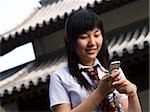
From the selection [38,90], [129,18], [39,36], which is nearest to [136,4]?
[129,18]

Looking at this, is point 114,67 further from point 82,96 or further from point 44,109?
point 44,109

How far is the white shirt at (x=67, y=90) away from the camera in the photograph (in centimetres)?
162

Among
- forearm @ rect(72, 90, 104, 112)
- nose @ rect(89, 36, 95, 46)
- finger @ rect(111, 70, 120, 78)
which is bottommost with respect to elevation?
forearm @ rect(72, 90, 104, 112)

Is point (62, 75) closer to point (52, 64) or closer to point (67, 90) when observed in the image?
point (67, 90)

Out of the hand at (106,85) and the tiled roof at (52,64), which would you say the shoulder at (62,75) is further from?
the tiled roof at (52,64)

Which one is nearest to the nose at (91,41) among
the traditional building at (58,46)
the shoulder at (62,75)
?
the shoulder at (62,75)

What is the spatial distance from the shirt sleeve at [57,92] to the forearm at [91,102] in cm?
11

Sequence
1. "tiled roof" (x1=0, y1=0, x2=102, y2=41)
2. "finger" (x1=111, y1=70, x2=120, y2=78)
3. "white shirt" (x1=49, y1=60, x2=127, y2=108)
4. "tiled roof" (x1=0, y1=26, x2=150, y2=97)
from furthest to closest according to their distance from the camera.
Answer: "tiled roof" (x1=0, y1=0, x2=102, y2=41) < "tiled roof" (x1=0, y1=26, x2=150, y2=97) < "white shirt" (x1=49, y1=60, x2=127, y2=108) < "finger" (x1=111, y1=70, x2=120, y2=78)

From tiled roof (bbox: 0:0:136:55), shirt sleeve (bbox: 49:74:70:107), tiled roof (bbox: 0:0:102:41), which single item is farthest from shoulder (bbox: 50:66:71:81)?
tiled roof (bbox: 0:0:102:41)

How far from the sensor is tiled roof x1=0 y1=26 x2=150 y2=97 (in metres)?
5.52

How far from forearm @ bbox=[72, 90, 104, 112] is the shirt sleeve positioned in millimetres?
105

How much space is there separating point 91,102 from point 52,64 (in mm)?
5697

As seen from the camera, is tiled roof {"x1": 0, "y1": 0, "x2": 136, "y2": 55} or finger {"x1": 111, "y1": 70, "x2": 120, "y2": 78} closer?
finger {"x1": 111, "y1": 70, "x2": 120, "y2": 78}

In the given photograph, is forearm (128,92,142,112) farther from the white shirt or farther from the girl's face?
the girl's face
